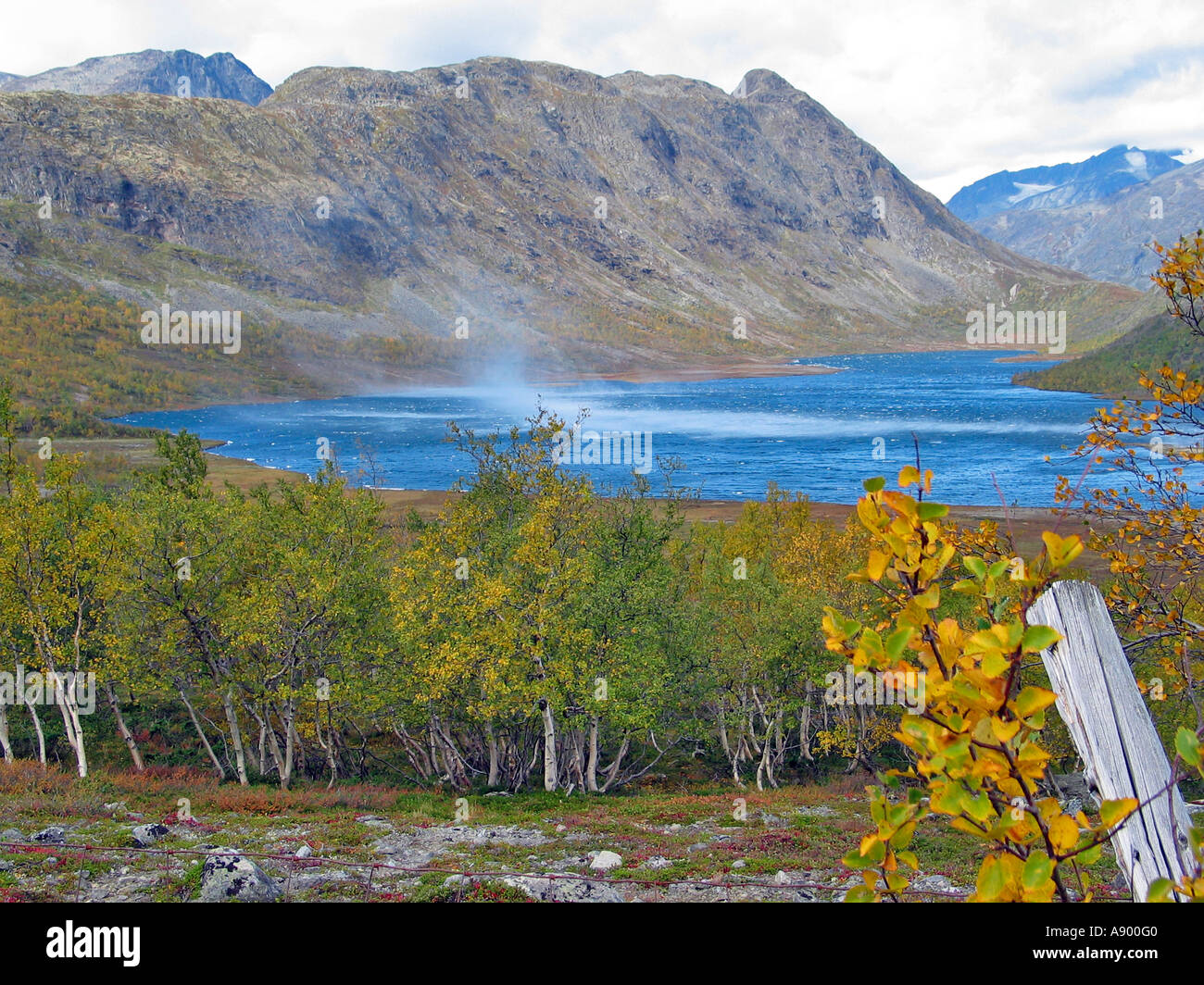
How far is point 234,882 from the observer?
1152cm

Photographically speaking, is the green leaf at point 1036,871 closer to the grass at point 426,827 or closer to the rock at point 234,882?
the grass at point 426,827

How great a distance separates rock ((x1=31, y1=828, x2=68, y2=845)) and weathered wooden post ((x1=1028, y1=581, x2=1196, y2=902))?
60.2 feet

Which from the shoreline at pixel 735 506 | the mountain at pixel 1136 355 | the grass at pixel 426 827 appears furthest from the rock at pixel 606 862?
the mountain at pixel 1136 355

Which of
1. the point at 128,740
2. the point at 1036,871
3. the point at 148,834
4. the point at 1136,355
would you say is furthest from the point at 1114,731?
the point at 1136,355

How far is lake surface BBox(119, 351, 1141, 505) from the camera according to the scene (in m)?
96.3

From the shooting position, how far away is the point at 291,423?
16400cm

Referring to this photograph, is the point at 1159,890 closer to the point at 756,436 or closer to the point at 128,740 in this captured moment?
the point at 128,740

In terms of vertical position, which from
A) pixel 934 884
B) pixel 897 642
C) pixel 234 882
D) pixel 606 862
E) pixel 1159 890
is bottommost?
pixel 934 884

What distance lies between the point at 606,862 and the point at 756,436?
127m

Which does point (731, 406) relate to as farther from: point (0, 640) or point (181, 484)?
point (0, 640)

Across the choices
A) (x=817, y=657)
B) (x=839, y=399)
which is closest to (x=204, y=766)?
(x=817, y=657)

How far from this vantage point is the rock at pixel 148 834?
15711mm
